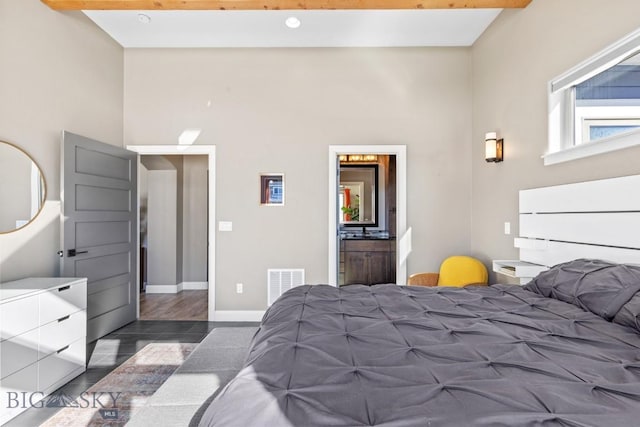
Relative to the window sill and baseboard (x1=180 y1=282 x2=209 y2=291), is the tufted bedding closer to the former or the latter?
the window sill

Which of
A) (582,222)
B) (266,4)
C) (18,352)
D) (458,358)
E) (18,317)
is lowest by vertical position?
(18,352)

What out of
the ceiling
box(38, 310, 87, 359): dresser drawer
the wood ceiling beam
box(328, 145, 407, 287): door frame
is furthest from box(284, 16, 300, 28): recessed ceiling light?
box(38, 310, 87, 359): dresser drawer

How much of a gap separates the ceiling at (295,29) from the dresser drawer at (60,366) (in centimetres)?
Result: 308

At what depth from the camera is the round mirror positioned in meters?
2.41

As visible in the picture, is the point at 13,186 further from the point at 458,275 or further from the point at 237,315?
the point at 458,275

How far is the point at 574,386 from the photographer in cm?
84

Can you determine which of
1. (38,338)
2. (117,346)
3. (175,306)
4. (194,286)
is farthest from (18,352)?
(194,286)

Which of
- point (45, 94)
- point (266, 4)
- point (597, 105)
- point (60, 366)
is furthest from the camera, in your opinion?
point (266, 4)

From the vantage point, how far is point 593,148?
204 cm

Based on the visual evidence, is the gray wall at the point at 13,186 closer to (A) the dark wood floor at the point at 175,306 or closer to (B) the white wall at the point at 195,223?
(A) the dark wood floor at the point at 175,306

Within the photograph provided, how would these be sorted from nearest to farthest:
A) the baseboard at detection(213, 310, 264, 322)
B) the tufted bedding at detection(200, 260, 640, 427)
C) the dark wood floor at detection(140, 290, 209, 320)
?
the tufted bedding at detection(200, 260, 640, 427), the baseboard at detection(213, 310, 264, 322), the dark wood floor at detection(140, 290, 209, 320)

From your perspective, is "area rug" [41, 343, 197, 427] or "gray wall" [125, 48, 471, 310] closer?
"area rug" [41, 343, 197, 427]

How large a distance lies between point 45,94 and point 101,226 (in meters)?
1.27

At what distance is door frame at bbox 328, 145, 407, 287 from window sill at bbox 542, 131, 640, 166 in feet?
5.08
